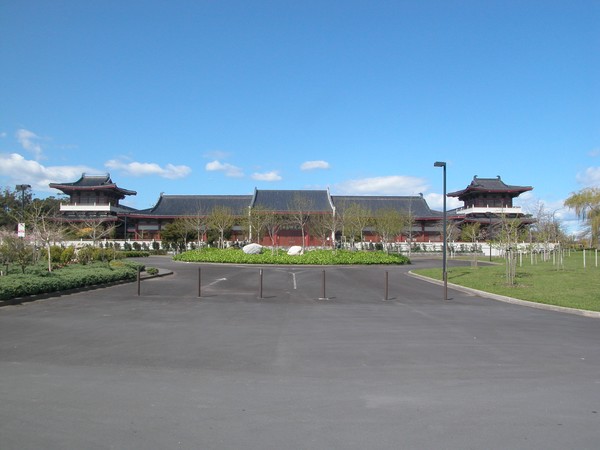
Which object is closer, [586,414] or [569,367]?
[586,414]

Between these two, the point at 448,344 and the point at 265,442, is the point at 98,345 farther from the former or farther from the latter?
the point at 448,344

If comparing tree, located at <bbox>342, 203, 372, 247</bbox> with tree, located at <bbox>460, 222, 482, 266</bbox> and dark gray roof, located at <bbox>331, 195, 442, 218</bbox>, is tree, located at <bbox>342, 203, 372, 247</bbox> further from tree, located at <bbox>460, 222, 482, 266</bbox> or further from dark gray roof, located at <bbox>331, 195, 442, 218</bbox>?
dark gray roof, located at <bbox>331, 195, 442, 218</bbox>

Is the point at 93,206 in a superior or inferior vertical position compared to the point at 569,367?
superior

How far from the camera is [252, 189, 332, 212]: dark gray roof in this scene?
63.6 metres

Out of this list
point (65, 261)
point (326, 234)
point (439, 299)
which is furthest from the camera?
point (326, 234)

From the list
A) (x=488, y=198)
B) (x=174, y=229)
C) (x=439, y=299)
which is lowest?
(x=439, y=299)

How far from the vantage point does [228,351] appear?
794cm

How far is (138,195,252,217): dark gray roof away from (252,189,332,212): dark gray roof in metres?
2.07

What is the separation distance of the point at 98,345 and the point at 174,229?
1852 inches

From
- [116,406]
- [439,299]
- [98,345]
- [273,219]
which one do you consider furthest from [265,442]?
[273,219]

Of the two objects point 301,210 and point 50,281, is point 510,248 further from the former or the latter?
point 301,210

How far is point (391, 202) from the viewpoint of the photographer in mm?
67750

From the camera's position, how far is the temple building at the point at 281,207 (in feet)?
205

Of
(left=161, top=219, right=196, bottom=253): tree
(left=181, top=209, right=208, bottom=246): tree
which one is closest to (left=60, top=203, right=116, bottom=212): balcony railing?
(left=181, top=209, right=208, bottom=246): tree
